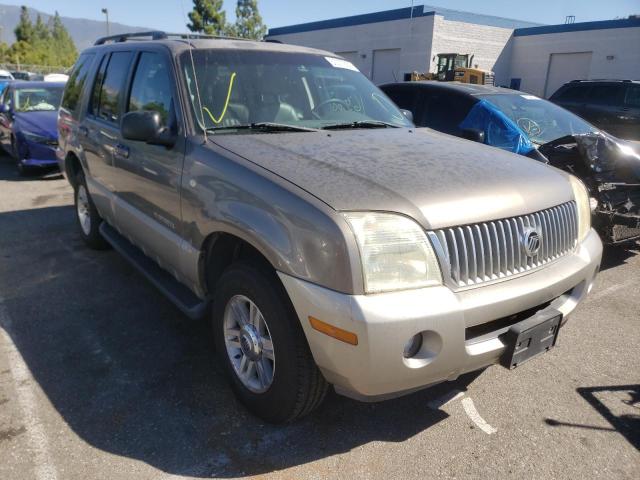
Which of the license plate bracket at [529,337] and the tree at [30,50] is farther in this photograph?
the tree at [30,50]

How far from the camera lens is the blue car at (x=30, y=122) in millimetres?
8867

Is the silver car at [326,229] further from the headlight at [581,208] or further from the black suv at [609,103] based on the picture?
the black suv at [609,103]

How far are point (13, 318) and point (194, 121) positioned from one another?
2.16m

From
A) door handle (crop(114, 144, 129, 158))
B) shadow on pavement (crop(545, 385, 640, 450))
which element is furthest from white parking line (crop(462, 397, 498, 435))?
door handle (crop(114, 144, 129, 158))

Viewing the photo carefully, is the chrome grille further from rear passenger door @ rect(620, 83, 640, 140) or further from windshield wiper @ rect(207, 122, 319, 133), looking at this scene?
rear passenger door @ rect(620, 83, 640, 140)

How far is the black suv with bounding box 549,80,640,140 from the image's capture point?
11.0m

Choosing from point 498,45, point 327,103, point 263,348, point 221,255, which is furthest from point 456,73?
point 263,348

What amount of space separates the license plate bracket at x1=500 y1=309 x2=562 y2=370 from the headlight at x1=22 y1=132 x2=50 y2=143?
8797 millimetres

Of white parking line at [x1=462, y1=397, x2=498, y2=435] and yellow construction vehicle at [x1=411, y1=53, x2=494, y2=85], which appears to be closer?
white parking line at [x1=462, y1=397, x2=498, y2=435]

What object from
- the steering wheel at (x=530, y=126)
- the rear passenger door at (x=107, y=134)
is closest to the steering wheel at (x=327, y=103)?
the rear passenger door at (x=107, y=134)

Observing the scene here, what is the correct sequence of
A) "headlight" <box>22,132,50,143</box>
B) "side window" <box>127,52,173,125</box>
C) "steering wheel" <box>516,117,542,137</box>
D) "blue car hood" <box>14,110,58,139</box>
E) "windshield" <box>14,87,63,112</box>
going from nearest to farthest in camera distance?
"side window" <box>127,52,173,125</box> → "steering wheel" <box>516,117,542,137</box> → "headlight" <box>22,132,50,143</box> → "blue car hood" <box>14,110,58,139</box> → "windshield" <box>14,87,63,112</box>

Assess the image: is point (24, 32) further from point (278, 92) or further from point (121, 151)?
point (278, 92)

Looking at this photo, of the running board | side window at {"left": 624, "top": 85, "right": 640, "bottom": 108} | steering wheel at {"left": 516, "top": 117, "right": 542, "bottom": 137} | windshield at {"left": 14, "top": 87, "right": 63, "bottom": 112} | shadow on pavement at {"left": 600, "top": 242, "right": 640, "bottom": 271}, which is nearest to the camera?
the running board

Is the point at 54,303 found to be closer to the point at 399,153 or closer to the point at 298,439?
the point at 298,439
